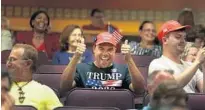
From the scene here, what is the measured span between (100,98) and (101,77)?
458 mm

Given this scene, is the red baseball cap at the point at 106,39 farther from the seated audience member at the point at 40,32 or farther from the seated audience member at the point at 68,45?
the seated audience member at the point at 40,32

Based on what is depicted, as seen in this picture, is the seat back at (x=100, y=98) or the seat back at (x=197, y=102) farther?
the seat back at (x=100, y=98)

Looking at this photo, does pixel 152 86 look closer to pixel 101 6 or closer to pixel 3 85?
pixel 3 85

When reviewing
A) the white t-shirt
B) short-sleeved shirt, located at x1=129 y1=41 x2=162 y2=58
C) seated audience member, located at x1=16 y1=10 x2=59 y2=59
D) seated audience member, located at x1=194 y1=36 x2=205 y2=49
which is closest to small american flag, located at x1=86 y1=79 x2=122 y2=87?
the white t-shirt

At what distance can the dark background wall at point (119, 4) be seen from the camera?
8.72 m

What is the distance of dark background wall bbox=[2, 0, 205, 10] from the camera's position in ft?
28.6

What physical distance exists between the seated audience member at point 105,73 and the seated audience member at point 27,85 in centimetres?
38

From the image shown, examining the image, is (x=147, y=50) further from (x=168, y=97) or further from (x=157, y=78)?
(x=168, y=97)

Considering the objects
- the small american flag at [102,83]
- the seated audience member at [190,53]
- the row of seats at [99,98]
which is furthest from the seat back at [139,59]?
the row of seats at [99,98]

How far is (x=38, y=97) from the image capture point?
4129mm

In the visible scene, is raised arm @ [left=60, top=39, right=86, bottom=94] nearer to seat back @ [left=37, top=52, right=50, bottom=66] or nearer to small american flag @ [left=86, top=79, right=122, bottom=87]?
small american flag @ [left=86, top=79, right=122, bottom=87]

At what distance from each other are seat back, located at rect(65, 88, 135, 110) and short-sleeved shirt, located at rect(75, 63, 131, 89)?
401 mm

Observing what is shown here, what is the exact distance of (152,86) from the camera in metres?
3.55

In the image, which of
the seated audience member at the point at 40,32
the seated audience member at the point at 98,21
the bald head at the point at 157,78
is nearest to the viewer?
the bald head at the point at 157,78
